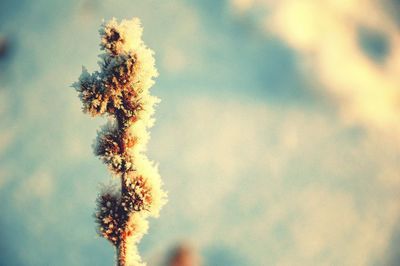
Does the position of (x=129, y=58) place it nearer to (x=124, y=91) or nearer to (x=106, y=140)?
(x=124, y=91)

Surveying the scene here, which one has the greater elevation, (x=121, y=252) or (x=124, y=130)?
(x=124, y=130)

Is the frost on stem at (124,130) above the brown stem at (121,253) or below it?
above

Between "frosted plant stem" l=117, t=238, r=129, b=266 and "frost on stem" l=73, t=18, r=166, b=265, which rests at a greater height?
"frost on stem" l=73, t=18, r=166, b=265

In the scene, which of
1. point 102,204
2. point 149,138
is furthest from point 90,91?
point 102,204

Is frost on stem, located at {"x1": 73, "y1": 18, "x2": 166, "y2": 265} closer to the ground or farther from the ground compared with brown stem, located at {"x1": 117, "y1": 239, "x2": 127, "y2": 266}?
farther from the ground

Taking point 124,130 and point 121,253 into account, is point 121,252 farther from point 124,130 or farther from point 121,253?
point 124,130

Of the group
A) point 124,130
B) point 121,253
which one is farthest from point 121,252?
point 124,130
